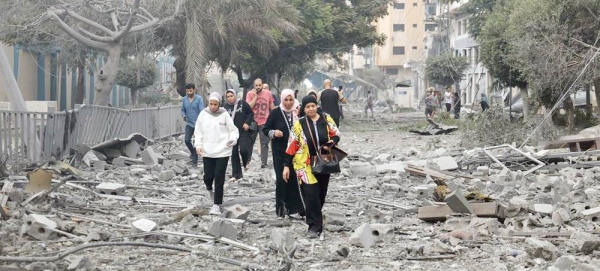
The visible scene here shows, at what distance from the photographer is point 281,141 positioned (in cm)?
1130

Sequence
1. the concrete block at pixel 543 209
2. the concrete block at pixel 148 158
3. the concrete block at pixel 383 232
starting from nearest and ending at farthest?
1. the concrete block at pixel 383 232
2. the concrete block at pixel 543 209
3. the concrete block at pixel 148 158

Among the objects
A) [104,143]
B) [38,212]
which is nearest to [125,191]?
[38,212]

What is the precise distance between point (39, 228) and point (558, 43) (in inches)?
637

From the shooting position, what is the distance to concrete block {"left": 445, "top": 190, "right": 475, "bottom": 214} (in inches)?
388

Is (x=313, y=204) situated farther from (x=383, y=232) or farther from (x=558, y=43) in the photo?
(x=558, y=43)

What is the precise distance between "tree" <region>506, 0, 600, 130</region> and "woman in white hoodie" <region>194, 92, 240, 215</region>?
1227cm

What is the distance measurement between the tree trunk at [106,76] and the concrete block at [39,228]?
1635 centimetres

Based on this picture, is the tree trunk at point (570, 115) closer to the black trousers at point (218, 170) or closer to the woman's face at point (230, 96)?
the woman's face at point (230, 96)

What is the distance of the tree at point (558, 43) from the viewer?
22250 mm

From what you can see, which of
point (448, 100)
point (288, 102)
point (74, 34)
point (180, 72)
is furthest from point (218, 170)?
point (448, 100)

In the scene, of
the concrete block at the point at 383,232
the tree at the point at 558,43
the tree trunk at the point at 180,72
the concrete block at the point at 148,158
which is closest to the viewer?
the concrete block at the point at 383,232

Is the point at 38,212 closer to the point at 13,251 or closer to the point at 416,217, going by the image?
the point at 13,251

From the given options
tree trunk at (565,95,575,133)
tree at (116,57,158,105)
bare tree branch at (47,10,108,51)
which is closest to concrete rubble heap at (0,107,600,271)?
bare tree branch at (47,10,108,51)

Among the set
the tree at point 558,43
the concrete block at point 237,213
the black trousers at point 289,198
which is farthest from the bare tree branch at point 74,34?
the concrete block at point 237,213
